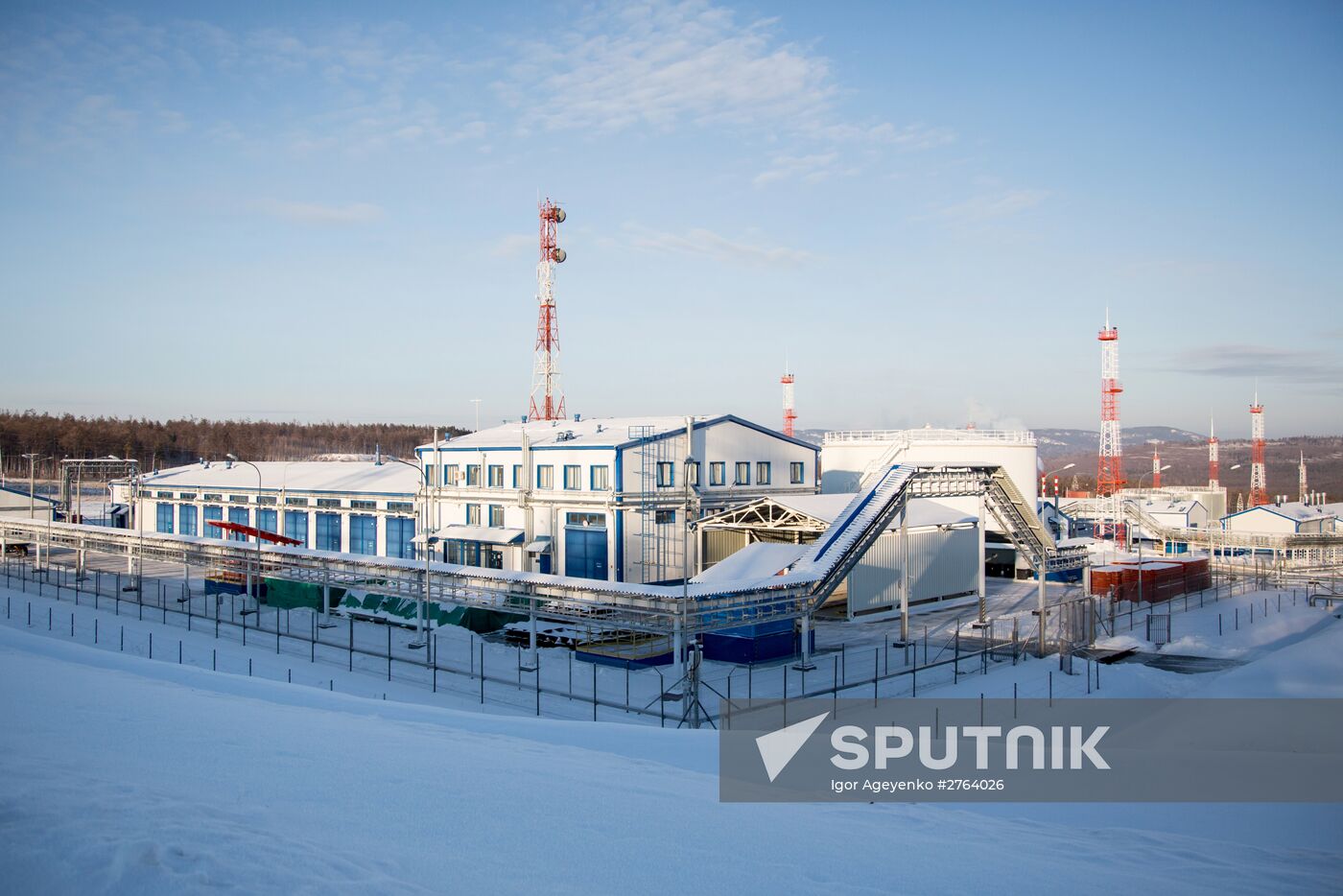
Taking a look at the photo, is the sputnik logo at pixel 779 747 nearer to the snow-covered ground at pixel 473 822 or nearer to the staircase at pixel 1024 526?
the snow-covered ground at pixel 473 822

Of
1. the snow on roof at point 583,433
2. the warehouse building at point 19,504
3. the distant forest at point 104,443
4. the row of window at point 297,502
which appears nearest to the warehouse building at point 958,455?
the snow on roof at point 583,433

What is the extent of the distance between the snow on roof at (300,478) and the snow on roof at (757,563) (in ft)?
88.8

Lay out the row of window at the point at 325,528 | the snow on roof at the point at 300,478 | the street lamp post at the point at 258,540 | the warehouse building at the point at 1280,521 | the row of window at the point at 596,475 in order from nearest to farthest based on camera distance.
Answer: the street lamp post at the point at 258,540 → the row of window at the point at 596,475 → the row of window at the point at 325,528 → the snow on roof at the point at 300,478 → the warehouse building at the point at 1280,521

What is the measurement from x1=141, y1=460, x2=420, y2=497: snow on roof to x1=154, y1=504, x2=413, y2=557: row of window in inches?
71.0

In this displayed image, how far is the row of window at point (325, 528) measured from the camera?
58.9 m

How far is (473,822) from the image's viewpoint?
11289 mm

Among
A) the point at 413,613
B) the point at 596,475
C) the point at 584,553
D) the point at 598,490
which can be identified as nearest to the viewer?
the point at 413,613

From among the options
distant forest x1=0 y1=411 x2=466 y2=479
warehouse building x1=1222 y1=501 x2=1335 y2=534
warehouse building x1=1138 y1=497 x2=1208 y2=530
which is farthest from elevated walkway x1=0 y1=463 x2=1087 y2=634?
distant forest x1=0 y1=411 x2=466 y2=479

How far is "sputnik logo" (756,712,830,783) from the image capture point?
58.3 ft

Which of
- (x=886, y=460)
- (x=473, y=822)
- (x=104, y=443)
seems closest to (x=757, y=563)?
(x=473, y=822)

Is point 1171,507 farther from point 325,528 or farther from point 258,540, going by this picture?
point 258,540

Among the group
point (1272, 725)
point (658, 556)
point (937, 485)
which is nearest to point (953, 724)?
point (1272, 725)

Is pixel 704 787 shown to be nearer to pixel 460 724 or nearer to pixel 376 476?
pixel 460 724

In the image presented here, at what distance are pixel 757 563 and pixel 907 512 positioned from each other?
10256 mm
